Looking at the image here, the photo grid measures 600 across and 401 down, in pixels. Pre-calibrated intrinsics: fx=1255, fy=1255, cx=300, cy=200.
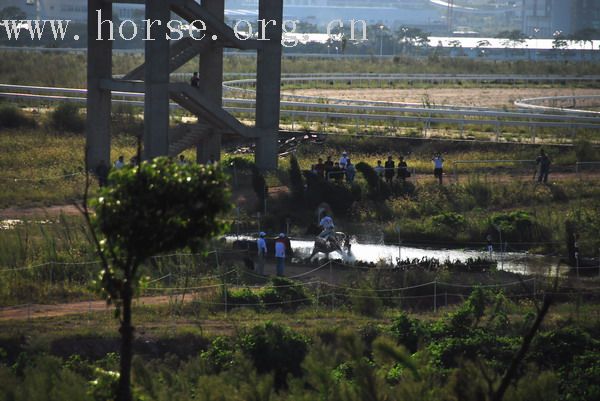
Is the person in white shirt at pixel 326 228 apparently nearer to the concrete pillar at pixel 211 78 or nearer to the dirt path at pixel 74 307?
the dirt path at pixel 74 307

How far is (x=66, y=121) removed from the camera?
4722 centimetres

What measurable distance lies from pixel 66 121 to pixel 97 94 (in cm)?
906

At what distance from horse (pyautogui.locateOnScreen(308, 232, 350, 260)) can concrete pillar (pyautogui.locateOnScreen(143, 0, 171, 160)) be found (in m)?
7.70

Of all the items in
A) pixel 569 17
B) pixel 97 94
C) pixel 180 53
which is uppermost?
pixel 569 17

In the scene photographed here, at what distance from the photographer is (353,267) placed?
27.9m

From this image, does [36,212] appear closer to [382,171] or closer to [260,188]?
[260,188]

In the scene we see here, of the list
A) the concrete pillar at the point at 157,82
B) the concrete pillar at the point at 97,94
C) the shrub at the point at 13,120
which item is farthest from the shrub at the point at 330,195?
the shrub at the point at 13,120

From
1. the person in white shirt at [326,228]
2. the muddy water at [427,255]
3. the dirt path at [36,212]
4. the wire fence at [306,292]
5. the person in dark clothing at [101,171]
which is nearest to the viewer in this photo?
the wire fence at [306,292]

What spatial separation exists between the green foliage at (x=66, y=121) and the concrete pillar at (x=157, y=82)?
37.6 ft

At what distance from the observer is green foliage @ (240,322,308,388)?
67.3ft

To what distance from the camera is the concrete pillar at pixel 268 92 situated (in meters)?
38.2

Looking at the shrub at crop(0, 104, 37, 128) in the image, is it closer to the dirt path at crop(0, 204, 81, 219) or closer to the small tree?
the dirt path at crop(0, 204, 81, 219)

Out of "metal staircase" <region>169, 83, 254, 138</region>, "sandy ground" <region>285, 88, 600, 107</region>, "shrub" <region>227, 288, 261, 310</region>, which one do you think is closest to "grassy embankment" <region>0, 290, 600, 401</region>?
"shrub" <region>227, 288, 261, 310</region>

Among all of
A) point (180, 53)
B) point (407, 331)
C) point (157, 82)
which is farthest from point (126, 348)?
point (180, 53)
